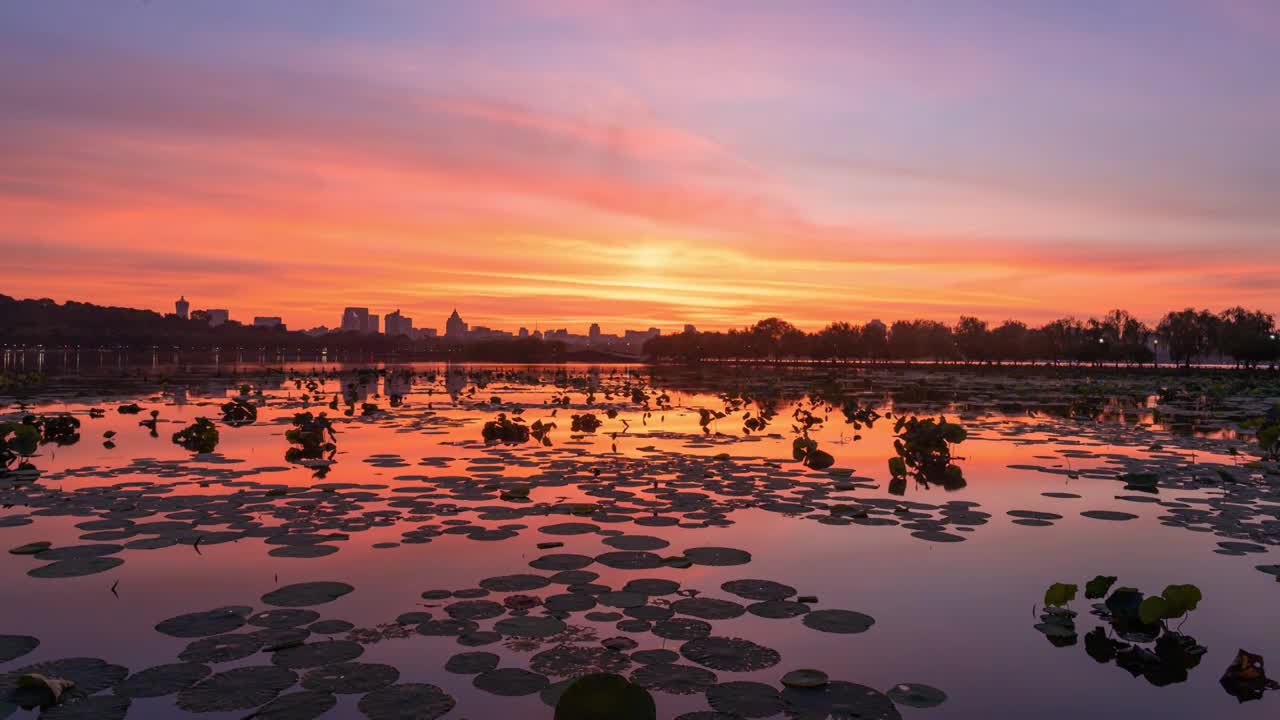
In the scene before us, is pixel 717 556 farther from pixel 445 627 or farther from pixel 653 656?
pixel 445 627

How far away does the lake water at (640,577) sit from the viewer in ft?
20.6

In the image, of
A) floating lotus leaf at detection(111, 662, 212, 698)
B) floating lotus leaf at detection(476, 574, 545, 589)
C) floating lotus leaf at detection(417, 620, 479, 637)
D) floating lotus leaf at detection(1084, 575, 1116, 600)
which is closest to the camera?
floating lotus leaf at detection(111, 662, 212, 698)

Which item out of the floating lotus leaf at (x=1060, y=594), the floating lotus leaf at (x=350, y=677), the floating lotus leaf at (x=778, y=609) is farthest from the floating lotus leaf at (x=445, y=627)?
the floating lotus leaf at (x=1060, y=594)

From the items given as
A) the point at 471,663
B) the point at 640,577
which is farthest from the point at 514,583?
the point at 471,663

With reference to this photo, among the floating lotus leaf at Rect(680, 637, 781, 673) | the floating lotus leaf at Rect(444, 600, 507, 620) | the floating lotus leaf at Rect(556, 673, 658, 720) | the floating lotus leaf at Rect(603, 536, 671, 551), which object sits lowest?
the floating lotus leaf at Rect(444, 600, 507, 620)

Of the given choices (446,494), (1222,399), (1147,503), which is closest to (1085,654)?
(1147,503)

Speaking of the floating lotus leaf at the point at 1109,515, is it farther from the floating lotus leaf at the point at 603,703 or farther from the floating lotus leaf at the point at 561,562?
the floating lotus leaf at the point at 603,703

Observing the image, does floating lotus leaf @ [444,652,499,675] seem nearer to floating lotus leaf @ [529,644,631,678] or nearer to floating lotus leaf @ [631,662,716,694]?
→ floating lotus leaf @ [529,644,631,678]

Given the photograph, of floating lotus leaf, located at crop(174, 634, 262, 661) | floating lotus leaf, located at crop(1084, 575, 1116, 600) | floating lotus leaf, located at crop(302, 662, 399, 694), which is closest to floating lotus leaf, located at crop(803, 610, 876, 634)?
floating lotus leaf, located at crop(1084, 575, 1116, 600)

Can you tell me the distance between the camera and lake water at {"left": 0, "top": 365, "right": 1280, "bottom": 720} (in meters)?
6.27

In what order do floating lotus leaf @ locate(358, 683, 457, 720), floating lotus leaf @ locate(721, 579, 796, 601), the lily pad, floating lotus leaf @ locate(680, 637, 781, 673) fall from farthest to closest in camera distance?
1. the lily pad
2. floating lotus leaf @ locate(721, 579, 796, 601)
3. floating lotus leaf @ locate(680, 637, 781, 673)
4. floating lotus leaf @ locate(358, 683, 457, 720)

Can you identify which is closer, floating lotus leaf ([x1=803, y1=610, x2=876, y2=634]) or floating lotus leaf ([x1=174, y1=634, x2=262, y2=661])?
floating lotus leaf ([x1=174, y1=634, x2=262, y2=661])

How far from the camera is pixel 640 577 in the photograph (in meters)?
9.02

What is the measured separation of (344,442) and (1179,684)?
20.4 meters
